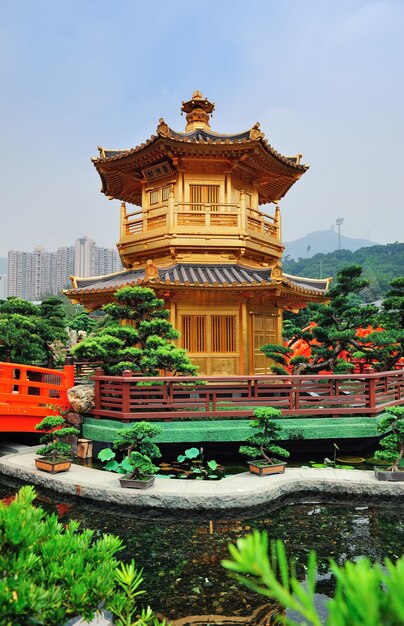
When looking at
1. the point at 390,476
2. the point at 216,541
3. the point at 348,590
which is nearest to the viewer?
the point at 348,590

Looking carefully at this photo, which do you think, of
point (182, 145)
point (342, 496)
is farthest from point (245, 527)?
point (182, 145)

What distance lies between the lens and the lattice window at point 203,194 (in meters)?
13.9

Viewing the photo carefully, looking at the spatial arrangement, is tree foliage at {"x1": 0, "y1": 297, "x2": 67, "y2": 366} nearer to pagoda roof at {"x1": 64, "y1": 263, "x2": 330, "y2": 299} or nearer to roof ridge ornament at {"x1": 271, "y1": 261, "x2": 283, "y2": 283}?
pagoda roof at {"x1": 64, "y1": 263, "x2": 330, "y2": 299}

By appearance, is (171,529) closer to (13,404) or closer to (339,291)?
(13,404)

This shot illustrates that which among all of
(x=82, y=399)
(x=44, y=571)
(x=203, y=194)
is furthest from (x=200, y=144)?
(x=44, y=571)

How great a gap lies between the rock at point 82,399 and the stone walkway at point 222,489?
1953 millimetres

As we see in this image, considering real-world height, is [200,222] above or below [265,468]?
above

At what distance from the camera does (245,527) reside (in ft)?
21.2

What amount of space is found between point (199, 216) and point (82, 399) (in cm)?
693

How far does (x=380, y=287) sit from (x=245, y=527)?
6556 cm

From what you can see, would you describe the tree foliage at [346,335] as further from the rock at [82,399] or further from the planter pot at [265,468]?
the rock at [82,399]

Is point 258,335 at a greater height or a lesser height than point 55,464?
greater

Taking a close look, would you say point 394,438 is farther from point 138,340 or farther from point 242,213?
point 242,213

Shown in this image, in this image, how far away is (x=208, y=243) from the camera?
1342 cm
